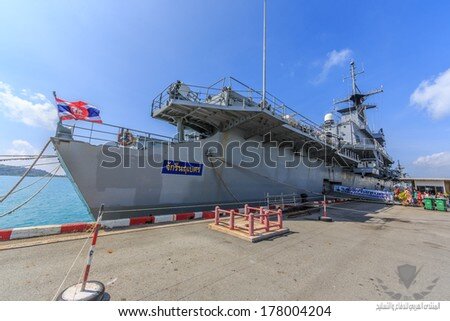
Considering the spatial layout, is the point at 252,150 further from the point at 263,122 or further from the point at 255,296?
the point at 255,296

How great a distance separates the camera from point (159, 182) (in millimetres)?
9914

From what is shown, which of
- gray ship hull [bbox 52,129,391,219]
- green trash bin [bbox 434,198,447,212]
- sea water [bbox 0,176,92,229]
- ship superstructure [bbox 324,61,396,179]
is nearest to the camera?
gray ship hull [bbox 52,129,391,219]

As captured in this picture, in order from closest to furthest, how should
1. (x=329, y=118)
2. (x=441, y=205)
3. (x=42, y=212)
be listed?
(x=441, y=205), (x=42, y=212), (x=329, y=118)

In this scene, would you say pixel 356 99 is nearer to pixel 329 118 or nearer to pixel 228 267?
pixel 329 118

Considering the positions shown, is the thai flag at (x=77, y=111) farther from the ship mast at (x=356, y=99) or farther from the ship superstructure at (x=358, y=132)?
the ship mast at (x=356, y=99)

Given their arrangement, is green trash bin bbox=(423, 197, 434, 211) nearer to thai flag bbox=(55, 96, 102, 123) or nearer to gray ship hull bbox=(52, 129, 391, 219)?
gray ship hull bbox=(52, 129, 391, 219)

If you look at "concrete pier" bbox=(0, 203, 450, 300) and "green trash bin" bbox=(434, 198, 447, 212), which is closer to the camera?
"concrete pier" bbox=(0, 203, 450, 300)

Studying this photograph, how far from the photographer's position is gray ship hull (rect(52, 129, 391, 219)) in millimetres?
8094

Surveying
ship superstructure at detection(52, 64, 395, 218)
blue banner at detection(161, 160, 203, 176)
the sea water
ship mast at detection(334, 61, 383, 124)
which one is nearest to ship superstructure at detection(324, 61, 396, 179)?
ship mast at detection(334, 61, 383, 124)

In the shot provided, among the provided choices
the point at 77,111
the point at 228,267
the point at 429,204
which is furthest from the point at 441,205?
the point at 77,111

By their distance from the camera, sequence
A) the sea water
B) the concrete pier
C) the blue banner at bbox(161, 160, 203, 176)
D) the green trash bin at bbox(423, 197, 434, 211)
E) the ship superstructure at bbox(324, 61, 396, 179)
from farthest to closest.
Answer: the ship superstructure at bbox(324, 61, 396, 179)
the green trash bin at bbox(423, 197, 434, 211)
the sea water
the blue banner at bbox(161, 160, 203, 176)
the concrete pier

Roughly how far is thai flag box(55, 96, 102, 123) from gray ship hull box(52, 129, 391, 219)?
92cm

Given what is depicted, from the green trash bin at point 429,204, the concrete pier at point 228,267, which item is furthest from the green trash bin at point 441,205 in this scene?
the concrete pier at point 228,267

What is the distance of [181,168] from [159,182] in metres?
1.28
